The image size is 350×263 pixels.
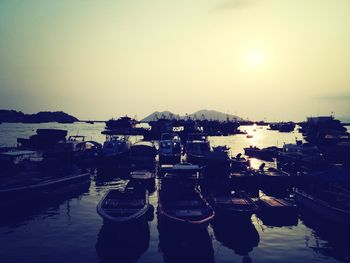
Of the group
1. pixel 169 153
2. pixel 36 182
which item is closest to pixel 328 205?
pixel 36 182

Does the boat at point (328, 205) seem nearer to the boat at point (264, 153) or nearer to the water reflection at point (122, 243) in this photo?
the water reflection at point (122, 243)

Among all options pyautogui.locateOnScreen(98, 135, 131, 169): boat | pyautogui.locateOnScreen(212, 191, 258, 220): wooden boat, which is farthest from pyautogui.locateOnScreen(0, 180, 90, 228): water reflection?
pyautogui.locateOnScreen(212, 191, 258, 220): wooden boat

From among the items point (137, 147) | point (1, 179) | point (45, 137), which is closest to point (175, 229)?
point (1, 179)

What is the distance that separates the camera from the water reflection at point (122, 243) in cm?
2083

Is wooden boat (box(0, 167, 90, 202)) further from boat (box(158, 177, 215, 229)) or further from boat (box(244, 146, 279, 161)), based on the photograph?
boat (box(244, 146, 279, 161))

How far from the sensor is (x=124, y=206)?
25672 mm

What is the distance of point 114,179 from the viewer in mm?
47219

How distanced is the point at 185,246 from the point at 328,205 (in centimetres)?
1433

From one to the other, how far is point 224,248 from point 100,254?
927cm

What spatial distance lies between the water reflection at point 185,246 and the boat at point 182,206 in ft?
2.43

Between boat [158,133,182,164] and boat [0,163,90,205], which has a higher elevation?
boat [158,133,182,164]

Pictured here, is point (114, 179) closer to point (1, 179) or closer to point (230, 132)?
point (1, 179)

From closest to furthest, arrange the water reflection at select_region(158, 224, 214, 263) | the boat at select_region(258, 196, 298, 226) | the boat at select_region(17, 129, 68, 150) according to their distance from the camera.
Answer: the water reflection at select_region(158, 224, 214, 263)
the boat at select_region(258, 196, 298, 226)
the boat at select_region(17, 129, 68, 150)

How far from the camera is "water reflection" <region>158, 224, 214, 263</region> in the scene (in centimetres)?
2078
